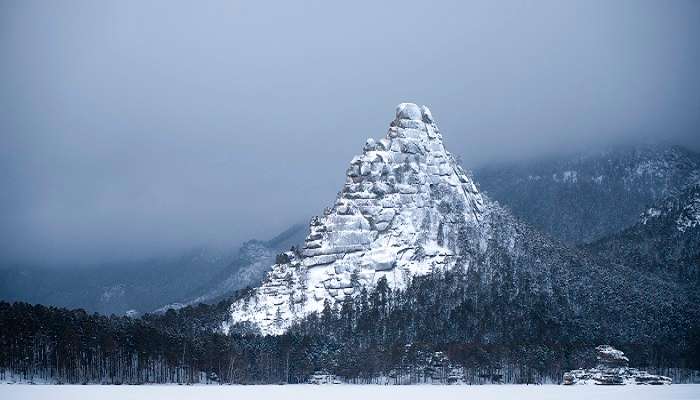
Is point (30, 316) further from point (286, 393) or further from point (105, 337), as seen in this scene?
point (286, 393)

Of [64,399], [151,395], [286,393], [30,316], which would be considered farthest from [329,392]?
[30,316]

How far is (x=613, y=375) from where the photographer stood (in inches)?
7717

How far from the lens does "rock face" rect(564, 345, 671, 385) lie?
19425 cm

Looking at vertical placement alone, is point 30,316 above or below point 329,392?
above

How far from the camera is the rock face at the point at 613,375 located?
194250mm

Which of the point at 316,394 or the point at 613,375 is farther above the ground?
the point at 613,375

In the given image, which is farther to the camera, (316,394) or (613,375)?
(613,375)

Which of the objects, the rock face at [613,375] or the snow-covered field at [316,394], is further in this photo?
the rock face at [613,375]

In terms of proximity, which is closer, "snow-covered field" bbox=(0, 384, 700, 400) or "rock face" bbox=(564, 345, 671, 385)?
"snow-covered field" bbox=(0, 384, 700, 400)

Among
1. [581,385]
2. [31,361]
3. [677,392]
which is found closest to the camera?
[677,392]

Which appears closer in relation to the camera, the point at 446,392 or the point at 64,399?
the point at 64,399

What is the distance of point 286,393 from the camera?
540ft

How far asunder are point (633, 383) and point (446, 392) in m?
46.8

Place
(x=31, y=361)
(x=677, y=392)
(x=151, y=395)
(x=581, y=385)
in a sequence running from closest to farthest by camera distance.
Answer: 1. (x=151, y=395)
2. (x=677, y=392)
3. (x=31, y=361)
4. (x=581, y=385)
